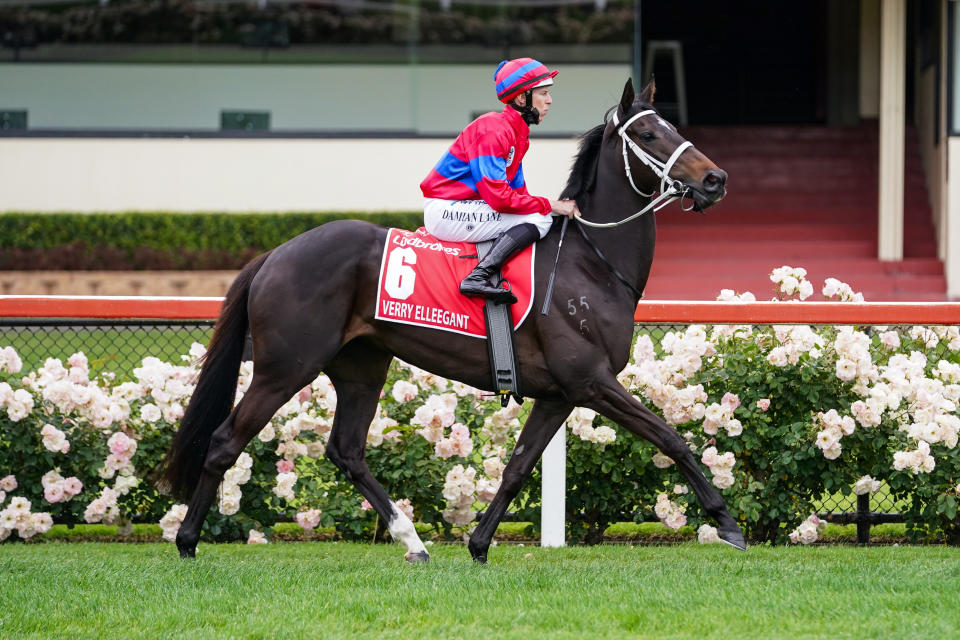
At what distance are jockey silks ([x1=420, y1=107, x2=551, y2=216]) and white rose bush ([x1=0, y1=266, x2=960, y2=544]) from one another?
4.28 feet

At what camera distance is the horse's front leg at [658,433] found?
17.3 feet

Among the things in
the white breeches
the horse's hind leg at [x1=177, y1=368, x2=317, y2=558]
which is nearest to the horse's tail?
the horse's hind leg at [x1=177, y1=368, x2=317, y2=558]

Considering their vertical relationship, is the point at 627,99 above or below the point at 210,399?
above

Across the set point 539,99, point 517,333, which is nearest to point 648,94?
point 539,99

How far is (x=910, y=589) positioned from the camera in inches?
184

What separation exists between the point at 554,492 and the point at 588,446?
0.30m

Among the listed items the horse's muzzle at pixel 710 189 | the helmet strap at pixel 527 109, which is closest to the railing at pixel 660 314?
the horse's muzzle at pixel 710 189

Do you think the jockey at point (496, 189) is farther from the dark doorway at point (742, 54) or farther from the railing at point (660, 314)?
the dark doorway at point (742, 54)

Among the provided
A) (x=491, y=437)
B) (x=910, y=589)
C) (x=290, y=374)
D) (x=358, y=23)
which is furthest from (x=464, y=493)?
(x=358, y=23)

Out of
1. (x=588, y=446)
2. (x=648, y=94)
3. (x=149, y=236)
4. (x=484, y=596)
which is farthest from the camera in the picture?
(x=149, y=236)

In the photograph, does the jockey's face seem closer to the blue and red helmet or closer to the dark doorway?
the blue and red helmet

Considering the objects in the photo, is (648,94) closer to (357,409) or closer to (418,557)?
(357,409)

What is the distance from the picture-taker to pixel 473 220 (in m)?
5.48

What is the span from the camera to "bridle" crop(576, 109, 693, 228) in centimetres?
533
